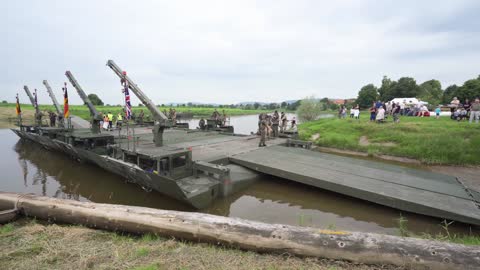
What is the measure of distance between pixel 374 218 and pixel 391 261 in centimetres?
376

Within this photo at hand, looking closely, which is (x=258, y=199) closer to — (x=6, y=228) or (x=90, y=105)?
(x=6, y=228)

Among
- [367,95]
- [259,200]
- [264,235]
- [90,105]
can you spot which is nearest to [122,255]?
[264,235]

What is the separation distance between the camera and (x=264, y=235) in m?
3.35

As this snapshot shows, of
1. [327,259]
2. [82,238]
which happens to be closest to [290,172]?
[327,259]

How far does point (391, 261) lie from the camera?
115 inches

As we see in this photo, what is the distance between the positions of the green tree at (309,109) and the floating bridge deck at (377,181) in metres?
32.7

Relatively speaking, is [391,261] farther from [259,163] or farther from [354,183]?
[259,163]

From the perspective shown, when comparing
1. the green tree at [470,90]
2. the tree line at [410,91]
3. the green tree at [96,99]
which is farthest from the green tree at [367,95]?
the green tree at [96,99]

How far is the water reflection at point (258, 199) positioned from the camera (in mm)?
6020

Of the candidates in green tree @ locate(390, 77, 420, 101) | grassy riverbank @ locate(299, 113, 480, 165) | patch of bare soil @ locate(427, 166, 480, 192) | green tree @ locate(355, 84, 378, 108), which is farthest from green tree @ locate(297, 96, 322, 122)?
patch of bare soil @ locate(427, 166, 480, 192)

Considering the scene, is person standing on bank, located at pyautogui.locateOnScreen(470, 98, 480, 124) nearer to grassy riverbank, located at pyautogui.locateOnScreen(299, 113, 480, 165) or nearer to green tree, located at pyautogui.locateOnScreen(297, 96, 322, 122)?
grassy riverbank, located at pyautogui.locateOnScreen(299, 113, 480, 165)

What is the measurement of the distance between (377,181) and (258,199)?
384cm

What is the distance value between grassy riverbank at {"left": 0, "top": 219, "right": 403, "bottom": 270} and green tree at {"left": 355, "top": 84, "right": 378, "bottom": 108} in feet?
225

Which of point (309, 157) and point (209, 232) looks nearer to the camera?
point (209, 232)
